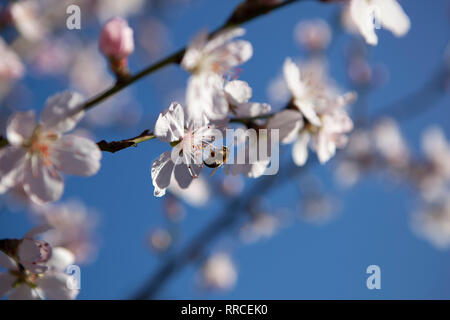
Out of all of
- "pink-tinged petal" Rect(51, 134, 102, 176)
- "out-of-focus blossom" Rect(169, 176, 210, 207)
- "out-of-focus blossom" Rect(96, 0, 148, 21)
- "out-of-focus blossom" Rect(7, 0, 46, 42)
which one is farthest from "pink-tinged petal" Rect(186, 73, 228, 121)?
"out-of-focus blossom" Rect(96, 0, 148, 21)

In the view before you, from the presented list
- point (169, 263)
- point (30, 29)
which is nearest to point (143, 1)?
point (30, 29)

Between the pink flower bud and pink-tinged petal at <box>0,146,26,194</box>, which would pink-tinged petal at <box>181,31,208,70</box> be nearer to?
the pink flower bud

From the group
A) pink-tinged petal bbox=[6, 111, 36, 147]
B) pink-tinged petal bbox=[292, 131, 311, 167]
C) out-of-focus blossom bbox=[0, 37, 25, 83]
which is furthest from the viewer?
out-of-focus blossom bbox=[0, 37, 25, 83]

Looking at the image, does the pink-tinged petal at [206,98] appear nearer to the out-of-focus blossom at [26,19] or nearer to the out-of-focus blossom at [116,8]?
the out-of-focus blossom at [26,19]

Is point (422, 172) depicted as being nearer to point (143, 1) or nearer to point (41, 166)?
point (143, 1)

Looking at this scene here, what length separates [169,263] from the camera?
180 centimetres

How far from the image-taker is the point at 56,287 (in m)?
0.82

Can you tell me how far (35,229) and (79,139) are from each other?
23 centimetres

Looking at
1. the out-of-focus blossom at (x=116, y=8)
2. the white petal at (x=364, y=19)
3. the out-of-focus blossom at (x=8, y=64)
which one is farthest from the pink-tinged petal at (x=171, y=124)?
the out-of-focus blossom at (x=116, y=8)

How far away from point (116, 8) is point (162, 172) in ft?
9.57

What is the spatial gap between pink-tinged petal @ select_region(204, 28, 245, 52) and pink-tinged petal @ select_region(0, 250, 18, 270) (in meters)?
0.60

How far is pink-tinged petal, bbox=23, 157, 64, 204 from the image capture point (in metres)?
0.74

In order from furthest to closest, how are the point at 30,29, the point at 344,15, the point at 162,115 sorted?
the point at 344,15, the point at 30,29, the point at 162,115

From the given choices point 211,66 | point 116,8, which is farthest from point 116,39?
point 116,8
